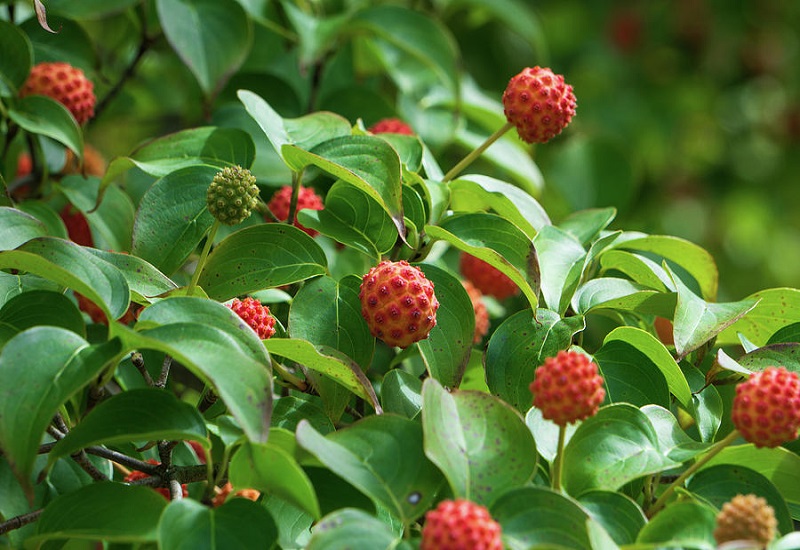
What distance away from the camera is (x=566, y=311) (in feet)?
3.14

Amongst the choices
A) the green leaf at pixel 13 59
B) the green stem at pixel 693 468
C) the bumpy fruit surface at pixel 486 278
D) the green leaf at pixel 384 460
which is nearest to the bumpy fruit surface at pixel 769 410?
the green stem at pixel 693 468

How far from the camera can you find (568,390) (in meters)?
0.70

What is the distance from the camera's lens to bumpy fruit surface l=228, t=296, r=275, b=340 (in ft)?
2.73

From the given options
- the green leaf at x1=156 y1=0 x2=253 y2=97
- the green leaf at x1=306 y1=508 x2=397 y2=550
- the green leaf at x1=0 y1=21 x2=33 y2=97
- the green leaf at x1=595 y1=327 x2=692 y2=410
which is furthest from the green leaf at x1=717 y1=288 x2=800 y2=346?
the green leaf at x1=0 y1=21 x2=33 y2=97

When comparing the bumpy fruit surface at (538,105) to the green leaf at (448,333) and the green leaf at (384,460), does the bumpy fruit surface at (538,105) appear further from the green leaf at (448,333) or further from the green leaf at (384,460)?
the green leaf at (384,460)

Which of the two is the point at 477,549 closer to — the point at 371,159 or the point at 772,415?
the point at 772,415

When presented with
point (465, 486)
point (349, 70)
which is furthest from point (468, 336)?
point (349, 70)

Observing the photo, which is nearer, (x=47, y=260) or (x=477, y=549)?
(x=477, y=549)

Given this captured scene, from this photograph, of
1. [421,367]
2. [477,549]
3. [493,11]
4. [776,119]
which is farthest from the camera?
[776,119]

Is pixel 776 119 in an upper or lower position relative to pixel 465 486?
lower

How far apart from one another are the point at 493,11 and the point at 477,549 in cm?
132

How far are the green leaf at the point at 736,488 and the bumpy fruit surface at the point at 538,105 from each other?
38 centimetres

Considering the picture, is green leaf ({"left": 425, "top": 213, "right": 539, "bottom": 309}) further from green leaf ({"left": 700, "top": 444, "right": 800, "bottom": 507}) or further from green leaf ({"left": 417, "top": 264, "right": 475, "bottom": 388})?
green leaf ({"left": 700, "top": 444, "right": 800, "bottom": 507})

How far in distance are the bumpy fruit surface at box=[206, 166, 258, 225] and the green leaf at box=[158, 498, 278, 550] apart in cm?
28
